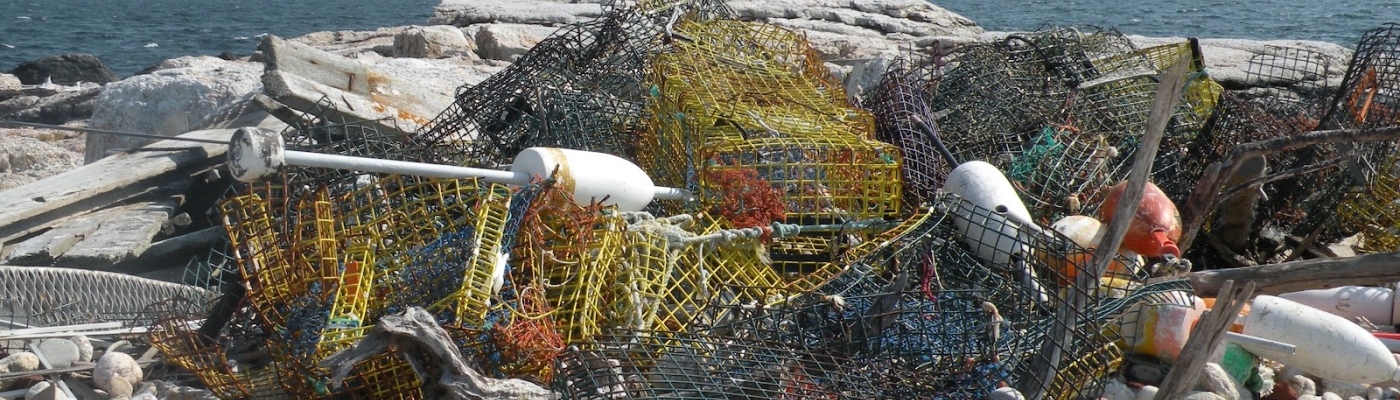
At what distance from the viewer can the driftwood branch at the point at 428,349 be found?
113 inches

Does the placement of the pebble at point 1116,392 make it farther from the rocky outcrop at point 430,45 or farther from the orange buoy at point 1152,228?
the rocky outcrop at point 430,45

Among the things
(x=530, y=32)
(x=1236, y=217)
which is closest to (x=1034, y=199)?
(x=1236, y=217)

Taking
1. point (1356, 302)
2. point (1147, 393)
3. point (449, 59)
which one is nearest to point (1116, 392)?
point (1147, 393)

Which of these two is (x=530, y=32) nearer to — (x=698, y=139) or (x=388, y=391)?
(x=698, y=139)

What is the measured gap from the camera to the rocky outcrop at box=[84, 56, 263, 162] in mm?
6500

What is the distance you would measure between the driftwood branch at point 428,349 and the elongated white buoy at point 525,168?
0.40 m

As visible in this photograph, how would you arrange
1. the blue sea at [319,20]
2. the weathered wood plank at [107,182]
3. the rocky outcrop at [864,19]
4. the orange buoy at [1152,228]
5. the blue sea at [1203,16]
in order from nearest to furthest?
the orange buoy at [1152,228] → the weathered wood plank at [107,182] → the rocky outcrop at [864,19] → the blue sea at [1203,16] → the blue sea at [319,20]

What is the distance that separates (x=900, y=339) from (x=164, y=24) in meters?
33.6

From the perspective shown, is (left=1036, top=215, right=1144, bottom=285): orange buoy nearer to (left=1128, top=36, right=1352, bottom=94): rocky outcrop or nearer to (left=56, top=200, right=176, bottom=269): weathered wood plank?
(left=56, top=200, right=176, bottom=269): weathered wood plank

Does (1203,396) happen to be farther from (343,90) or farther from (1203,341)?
(343,90)

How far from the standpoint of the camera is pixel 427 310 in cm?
315

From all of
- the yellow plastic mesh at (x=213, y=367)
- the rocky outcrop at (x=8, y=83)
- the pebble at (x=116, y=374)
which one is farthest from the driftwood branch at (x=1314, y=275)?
the rocky outcrop at (x=8, y=83)

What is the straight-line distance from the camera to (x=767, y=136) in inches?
159

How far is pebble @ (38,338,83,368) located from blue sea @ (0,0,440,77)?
710 inches
